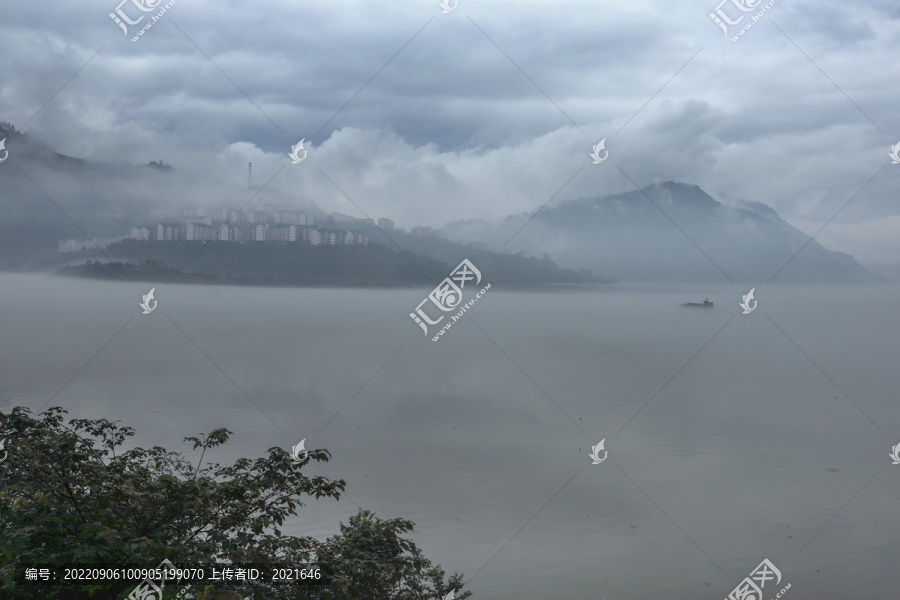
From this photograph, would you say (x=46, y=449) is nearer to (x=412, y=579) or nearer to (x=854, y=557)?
(x=412, y=579)

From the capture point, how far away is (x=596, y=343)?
40094 mm

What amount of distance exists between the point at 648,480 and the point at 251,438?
7.19m

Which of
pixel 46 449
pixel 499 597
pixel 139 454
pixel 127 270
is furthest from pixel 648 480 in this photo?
pixel 127 270

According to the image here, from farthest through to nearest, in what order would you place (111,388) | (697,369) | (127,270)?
(127,270), (697,369), (111,388)
